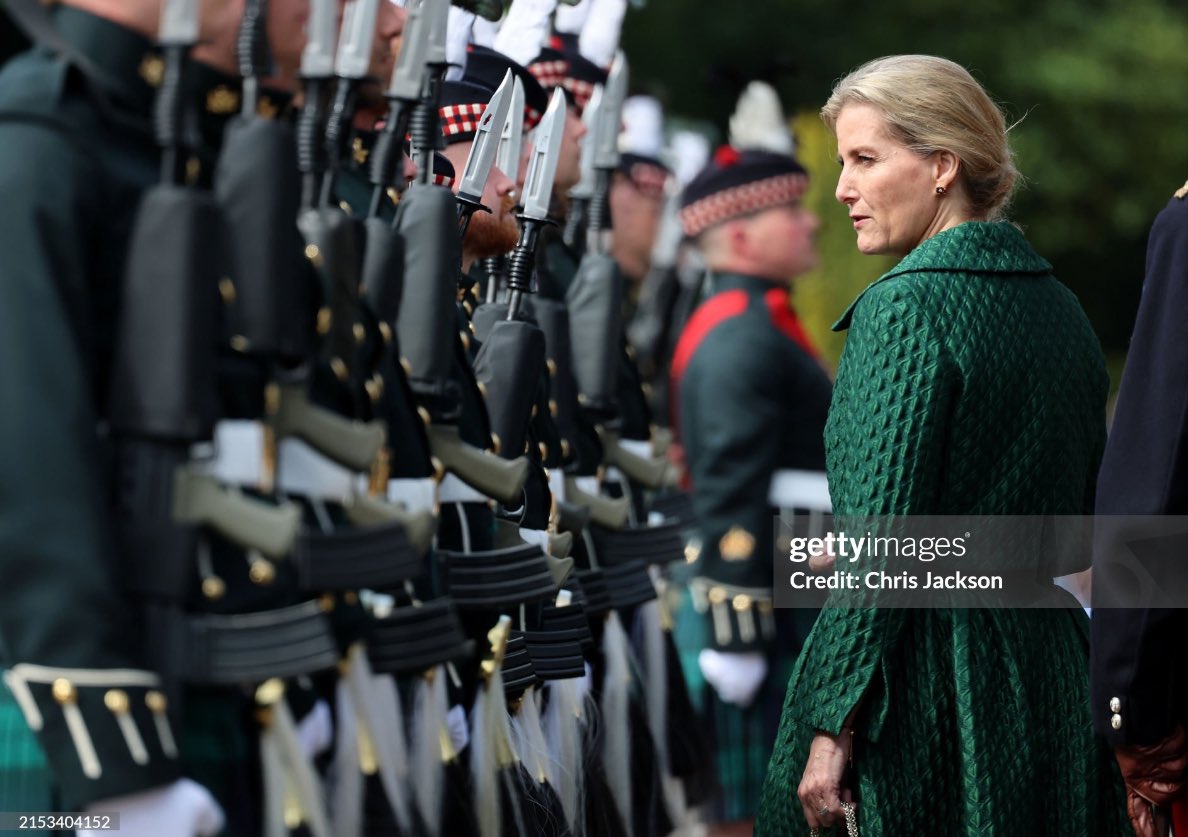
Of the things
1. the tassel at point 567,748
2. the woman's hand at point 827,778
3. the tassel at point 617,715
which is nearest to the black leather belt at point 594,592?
the tassel at point 617,715

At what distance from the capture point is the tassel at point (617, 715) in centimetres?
482

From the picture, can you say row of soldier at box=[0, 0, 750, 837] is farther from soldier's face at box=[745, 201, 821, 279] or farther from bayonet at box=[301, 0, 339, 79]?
soldier's face at box=[745, 201, 821, 279]

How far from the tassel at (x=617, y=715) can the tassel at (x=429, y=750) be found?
1724 millimetres

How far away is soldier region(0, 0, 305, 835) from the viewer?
95.2 inches

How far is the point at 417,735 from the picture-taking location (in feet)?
9.80

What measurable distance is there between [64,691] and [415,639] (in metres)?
0.65

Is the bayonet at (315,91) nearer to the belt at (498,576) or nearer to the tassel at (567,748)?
the belt at (498,576)

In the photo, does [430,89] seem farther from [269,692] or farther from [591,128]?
[591,128]

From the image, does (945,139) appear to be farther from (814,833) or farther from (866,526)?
(814,833)

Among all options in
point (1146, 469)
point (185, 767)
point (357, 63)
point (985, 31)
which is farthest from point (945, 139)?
point (985, 31)

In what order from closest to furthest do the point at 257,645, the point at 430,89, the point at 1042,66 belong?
the point at 257,645 → the point at 430,89 → the point at 1042,66

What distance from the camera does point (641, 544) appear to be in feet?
17.4

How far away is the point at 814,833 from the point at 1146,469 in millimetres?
809

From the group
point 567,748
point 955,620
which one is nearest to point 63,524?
point 955,620
